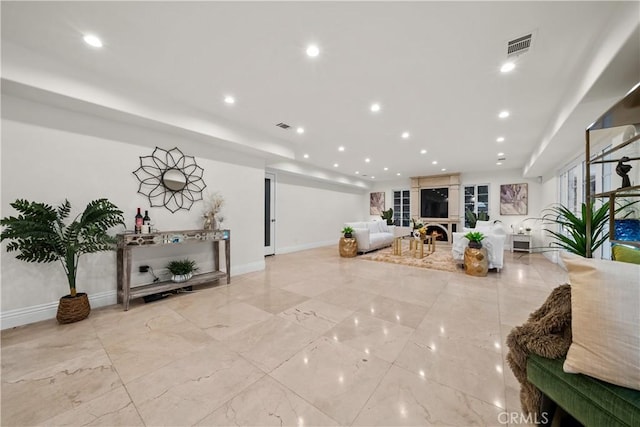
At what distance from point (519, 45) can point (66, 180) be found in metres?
5.02

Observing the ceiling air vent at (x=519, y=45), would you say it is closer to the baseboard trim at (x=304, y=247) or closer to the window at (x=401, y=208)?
the baseboard trim at (x=304, y=247)

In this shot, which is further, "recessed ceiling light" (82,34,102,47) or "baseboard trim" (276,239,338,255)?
"baseboard trim" (276,239,338,255)

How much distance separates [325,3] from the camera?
1.67 m

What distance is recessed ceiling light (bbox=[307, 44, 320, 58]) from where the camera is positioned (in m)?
2.09

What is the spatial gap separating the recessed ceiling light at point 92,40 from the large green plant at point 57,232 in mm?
1583

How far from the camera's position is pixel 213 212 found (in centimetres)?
387

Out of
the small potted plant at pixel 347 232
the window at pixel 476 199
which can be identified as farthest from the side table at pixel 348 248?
the window at pixel 476 199

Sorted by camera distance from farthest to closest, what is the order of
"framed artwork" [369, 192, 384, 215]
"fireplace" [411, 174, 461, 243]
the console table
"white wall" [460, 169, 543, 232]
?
1. "framed artwork" [369, 192, 384, 215]
2. "fireplace" [411, 174, 461, 243]
3. "white wall" [460, 169, 543, 232]
4. the console table

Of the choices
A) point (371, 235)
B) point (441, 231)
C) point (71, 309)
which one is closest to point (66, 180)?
point (71, 309)

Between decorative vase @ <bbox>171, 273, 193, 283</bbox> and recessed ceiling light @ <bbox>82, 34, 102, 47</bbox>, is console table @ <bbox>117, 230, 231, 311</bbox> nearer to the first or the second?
decorative vase @ <bbox>171, 273, 193, 283</bbox>

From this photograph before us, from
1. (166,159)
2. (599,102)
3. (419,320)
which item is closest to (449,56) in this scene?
(599,102)

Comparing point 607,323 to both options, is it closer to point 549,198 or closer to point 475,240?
point 475,240

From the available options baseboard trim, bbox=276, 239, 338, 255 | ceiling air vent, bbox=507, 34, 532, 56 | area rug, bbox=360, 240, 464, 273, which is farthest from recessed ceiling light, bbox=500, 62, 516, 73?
baseboard trim, bbox=276, 239, 338, 255

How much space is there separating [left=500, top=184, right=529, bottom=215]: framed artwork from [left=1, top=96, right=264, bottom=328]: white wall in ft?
29.7
